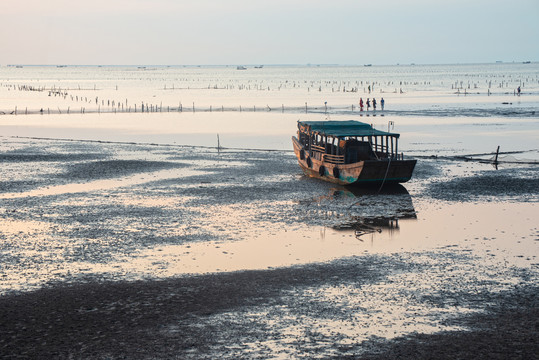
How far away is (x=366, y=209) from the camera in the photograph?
1244 inches

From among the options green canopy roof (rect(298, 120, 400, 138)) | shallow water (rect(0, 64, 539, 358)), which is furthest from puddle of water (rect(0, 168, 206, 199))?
green canopy roof (rect(298, 120, 400, 138))

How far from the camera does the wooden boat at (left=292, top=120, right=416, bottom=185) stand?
1458 inches

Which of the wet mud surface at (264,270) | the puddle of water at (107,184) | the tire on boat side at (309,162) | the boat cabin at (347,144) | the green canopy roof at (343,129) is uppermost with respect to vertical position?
the green canopy roof at (343,129)

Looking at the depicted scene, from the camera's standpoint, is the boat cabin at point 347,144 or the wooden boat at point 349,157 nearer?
the wooden boat at point 349,157

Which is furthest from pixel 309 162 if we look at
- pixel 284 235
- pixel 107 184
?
pixel 284 235

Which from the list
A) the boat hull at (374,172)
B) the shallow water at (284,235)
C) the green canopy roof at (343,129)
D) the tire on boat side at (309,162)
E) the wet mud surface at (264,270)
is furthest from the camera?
the tire on boat side at (309,162)

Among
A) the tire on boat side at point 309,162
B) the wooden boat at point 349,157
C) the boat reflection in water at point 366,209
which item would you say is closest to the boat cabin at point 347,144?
the wooden boat at point 349,157

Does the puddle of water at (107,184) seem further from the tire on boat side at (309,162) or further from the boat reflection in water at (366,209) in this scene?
the boat reflection in water at (366,209)

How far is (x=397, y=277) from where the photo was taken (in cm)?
2053

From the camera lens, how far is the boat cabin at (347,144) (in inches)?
1571

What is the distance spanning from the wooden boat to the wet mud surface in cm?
85

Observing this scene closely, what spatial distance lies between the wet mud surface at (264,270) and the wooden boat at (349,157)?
851 mm

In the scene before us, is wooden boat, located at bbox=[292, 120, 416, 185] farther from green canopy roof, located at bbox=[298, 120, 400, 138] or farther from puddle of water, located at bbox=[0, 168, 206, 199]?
puddle of water, located at bbox=[0, 168, 206, 199]

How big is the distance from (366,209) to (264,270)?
11.2 m
